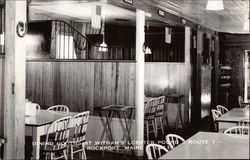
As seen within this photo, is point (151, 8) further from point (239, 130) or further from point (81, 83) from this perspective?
point (239, 130)

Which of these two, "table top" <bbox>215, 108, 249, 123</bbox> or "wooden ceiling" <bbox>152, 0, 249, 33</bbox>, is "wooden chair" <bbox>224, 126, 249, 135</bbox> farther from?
"wooden ceiling" <bbox>152, 0, 249, 33</bbox>

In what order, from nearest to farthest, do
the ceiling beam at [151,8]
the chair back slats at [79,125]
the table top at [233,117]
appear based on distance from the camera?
the chair back slats at [79,125] → the table top at [233,117] → the ceiling beam at [151,8]

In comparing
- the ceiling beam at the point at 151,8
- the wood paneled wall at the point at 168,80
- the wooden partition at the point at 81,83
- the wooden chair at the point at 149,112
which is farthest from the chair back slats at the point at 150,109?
the ceiling beam at the point at 151,8

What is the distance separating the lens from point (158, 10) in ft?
25.7

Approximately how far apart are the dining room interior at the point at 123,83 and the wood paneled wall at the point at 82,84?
21mm

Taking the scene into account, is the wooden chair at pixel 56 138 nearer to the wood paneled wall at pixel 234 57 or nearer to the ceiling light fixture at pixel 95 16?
the ceiling light fixture at pixel 95 16

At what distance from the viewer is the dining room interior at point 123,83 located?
169 inches

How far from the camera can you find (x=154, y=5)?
7.55 m

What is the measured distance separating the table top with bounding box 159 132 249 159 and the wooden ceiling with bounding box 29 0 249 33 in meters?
2.90

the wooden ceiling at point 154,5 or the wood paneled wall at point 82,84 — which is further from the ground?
the wooden ceiling at point 154,5

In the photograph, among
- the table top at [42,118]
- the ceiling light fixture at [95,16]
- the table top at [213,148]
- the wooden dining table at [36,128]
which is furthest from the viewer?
the ceiling light fixture at [95,16]

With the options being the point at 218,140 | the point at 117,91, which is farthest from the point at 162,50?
the point at 218,140

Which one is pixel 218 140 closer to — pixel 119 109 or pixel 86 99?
pixel 119 109

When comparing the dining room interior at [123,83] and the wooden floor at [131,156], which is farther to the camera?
the wooden floor at [131,156]
